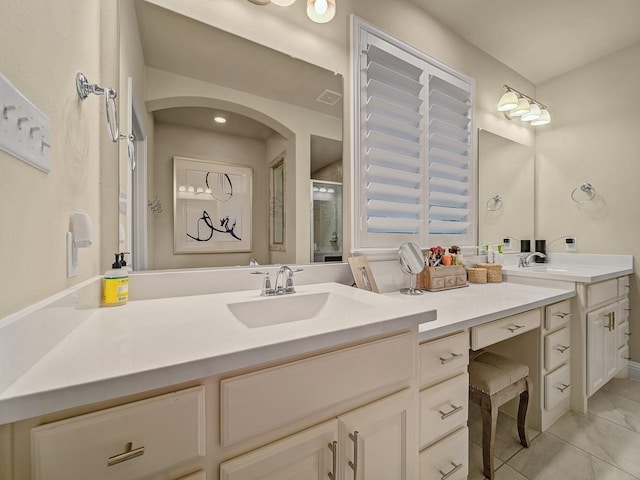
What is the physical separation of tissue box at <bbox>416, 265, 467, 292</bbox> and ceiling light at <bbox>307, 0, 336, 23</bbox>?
1389 millimetres

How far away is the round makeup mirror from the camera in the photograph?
1.52m

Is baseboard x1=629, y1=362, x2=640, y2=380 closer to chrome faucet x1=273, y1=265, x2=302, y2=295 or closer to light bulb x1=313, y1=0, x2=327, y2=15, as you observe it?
chrome faucet x1=273, y1=265, x2=302, y2=295

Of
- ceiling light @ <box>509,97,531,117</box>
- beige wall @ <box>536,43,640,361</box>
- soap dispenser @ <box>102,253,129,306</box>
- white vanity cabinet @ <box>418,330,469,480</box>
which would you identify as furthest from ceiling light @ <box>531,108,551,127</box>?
soap dispenser @ <box>102,253,129,306</box>

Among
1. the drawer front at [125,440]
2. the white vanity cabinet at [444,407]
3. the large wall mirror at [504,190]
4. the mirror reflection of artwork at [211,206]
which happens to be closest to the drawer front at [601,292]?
the large wall mirror at [504,190]

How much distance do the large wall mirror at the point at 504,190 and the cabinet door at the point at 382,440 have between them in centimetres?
170

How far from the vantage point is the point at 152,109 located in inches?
42.8

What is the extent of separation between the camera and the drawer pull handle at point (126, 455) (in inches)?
18.7

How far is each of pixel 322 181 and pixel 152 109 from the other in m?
0.78

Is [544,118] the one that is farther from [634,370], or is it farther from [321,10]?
[321,10]

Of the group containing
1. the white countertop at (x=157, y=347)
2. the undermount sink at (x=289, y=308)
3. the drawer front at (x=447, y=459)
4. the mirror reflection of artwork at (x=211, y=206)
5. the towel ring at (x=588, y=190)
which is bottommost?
the drawer front at (x=447, y=459)

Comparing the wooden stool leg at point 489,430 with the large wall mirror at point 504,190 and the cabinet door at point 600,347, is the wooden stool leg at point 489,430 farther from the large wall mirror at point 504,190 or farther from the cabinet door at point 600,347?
the large wall mirror at point 504,190

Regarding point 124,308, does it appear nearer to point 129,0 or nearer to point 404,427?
point 404,427

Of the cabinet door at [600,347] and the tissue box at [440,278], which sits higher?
the tissue box at [440,278]

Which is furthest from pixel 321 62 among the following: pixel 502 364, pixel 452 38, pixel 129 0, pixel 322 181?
pixel 502 364
